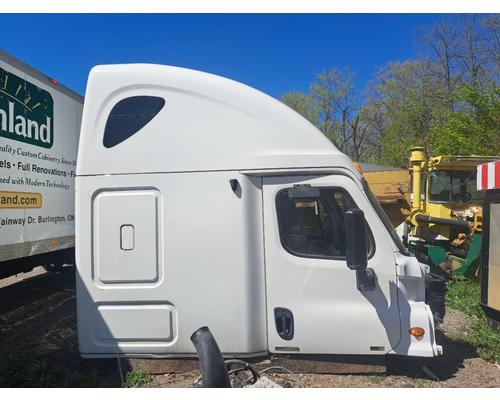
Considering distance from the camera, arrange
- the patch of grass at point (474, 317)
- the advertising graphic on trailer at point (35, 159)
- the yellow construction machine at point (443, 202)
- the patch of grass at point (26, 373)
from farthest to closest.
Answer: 1. the yellow construction machine at point (443, 202)
2. the advertising graphic on trailer at point (35, 159)
3. the patch of grass at point (474, 317)
4. the patch of grass at point (26, 373)

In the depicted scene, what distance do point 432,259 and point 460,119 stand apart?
10.7 m

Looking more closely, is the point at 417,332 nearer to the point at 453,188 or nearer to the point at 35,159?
the point at 35,159

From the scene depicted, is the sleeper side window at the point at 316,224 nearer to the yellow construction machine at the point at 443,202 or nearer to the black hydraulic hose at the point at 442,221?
the yellow construction machine at the point at 443,202

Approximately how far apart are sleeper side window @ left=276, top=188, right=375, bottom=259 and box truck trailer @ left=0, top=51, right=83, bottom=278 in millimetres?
3161

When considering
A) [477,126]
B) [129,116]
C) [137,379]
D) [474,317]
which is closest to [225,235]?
[129,116]

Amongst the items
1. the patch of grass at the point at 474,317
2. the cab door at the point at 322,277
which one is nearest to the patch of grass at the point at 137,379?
the cab door at the point at 322,277

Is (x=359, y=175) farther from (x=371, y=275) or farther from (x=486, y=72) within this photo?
(x=486, y=72)

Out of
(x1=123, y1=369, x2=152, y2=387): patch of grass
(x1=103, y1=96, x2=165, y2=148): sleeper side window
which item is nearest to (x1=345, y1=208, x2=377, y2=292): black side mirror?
(x1=103, y1=96, x2=165, y2=148): sleeper side window

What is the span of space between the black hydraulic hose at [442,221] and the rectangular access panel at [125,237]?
7053 millimetres

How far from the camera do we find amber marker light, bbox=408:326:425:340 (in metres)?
3.29

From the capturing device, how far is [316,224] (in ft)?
11.2

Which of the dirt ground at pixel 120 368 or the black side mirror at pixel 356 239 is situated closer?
the black side mirror at pixel 356 239

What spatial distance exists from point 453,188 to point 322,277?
7.39m

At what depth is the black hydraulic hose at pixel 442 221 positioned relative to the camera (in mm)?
8344
